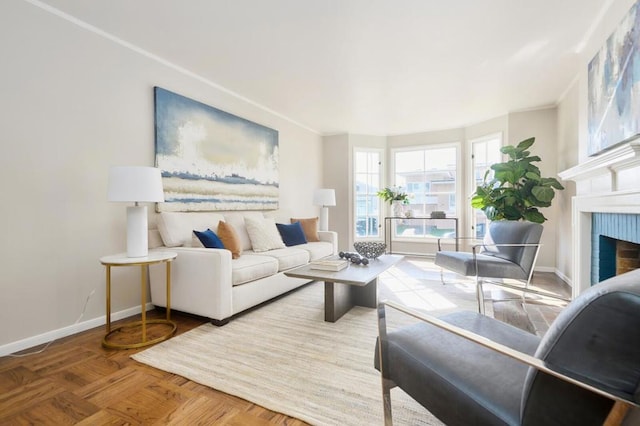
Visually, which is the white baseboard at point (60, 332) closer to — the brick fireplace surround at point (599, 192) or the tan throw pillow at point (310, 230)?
the tan throw pillow at point (310, 230)

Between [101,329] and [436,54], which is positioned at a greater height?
[436,54]

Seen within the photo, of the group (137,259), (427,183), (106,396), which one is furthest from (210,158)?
(427,183)

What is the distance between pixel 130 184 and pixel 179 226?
2.77 ft

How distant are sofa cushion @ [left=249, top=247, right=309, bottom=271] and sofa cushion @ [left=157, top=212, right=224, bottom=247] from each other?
72cm

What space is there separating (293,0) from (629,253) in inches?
119

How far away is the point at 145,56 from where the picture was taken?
2865 mm

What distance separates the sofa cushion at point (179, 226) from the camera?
2795 millimetres

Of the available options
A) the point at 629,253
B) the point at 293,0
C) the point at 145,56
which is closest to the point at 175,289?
the point at 145,56

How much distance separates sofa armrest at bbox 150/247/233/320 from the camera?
7.79 ft

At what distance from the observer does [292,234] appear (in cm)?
406

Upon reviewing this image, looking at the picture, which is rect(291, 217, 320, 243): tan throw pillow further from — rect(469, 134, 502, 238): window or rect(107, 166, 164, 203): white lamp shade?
rect(469, 134, 502, 238): window

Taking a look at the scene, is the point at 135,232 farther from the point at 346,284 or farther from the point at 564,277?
the point at 564,277

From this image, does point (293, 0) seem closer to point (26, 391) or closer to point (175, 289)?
point (175, 289)

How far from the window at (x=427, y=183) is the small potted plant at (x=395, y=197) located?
22 cm
